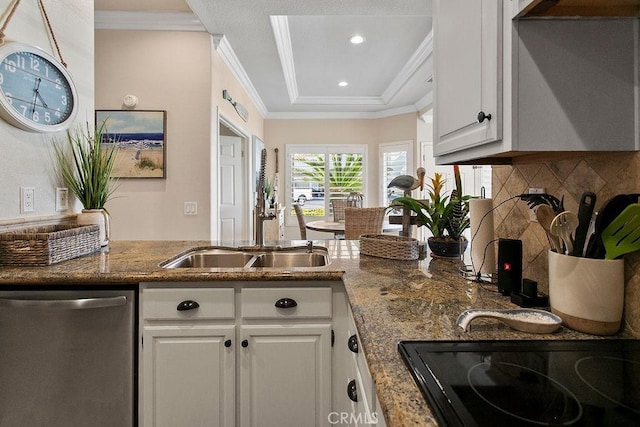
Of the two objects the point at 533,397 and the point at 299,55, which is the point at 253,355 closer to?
the point at 533,397

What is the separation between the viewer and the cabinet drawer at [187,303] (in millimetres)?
1449

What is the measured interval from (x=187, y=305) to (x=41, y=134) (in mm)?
1210

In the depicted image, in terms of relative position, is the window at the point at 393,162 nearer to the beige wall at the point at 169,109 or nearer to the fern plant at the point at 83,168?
the beige wall at the point at 169,109

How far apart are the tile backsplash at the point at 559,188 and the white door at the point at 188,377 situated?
1.20 meters

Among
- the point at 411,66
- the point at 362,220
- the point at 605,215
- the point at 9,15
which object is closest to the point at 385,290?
the point at 605,215

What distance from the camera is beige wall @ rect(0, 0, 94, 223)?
1.63 meters

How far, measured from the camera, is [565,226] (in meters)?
0.95

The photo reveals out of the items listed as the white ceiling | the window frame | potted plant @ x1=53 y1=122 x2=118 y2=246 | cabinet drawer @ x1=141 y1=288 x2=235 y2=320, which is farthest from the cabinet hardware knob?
the window frame

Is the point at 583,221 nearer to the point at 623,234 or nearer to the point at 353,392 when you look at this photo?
the point at 623,234

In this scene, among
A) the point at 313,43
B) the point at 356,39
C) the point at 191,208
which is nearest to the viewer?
the point at 191,208

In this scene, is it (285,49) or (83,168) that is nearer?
(83,168)

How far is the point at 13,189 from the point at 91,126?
2.28 ft

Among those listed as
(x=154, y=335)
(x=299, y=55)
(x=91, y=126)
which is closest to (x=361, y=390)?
(x=154, y=335)

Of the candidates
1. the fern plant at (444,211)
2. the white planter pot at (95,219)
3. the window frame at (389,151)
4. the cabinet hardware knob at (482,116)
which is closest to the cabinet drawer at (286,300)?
the fern plant at (444,211)
